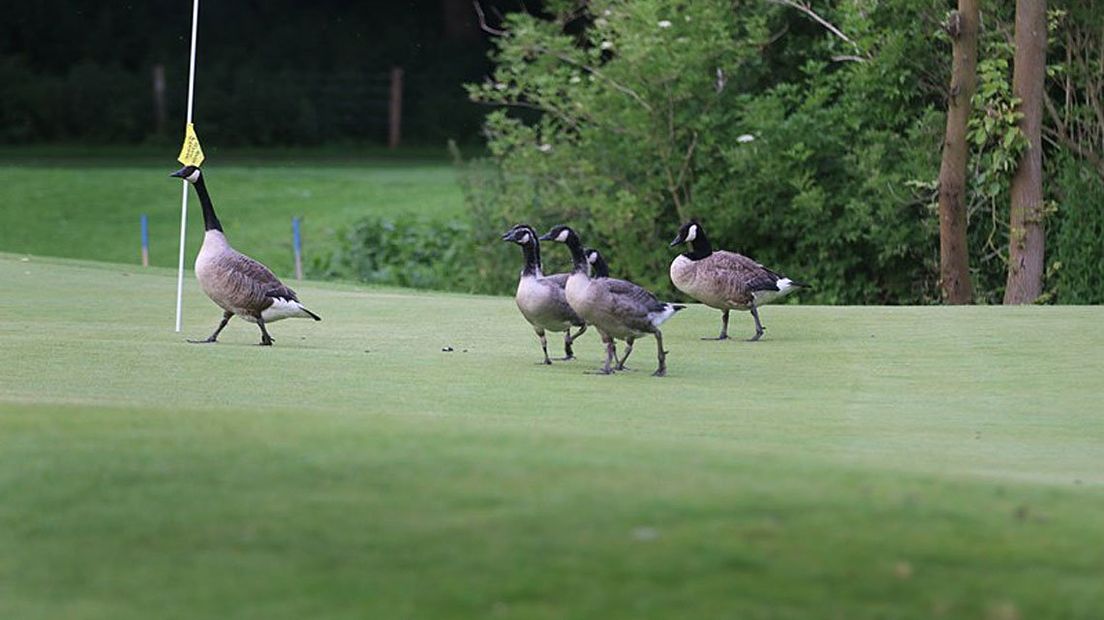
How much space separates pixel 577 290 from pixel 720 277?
122 inches

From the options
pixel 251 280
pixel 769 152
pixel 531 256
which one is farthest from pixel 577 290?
pixel 769 152

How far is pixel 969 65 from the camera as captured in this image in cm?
2716

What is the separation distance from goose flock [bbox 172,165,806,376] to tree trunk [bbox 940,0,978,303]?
11.5 m

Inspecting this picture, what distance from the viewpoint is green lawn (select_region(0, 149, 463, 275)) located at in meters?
39.8

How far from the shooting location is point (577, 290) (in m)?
13.1

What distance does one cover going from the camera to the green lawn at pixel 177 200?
1569 inches

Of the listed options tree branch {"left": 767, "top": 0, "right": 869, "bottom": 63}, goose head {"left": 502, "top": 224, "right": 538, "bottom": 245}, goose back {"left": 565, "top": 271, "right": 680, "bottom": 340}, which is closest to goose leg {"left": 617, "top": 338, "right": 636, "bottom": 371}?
goose back {"left": 565, "top": 271, "right": 680, "bottom": 340}

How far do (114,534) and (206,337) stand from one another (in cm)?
881

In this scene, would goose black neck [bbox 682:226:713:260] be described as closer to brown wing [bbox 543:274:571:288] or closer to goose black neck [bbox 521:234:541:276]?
brown wing [bbox 543:274:571:288]

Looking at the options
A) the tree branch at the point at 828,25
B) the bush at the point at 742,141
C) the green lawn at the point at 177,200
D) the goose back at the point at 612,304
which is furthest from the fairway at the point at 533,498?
the green lawn at the point at 177,200

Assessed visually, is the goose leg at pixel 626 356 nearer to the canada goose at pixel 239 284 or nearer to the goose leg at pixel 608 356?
the goose leg at pixel 608 356

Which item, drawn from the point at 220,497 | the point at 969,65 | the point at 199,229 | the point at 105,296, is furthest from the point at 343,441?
the point at 199,229

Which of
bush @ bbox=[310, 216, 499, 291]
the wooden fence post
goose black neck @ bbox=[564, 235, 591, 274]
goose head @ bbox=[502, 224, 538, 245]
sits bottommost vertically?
bush @ bbox=[310, 216, 499, 291]

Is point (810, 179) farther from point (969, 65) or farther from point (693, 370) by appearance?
point (693, 370)
